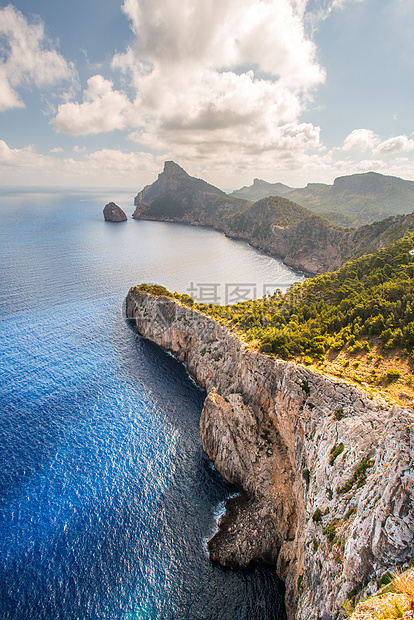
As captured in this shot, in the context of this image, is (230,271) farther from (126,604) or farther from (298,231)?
(126,604)

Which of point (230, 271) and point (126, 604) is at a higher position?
point (230, 271)

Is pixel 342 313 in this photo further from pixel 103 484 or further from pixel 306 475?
pixel 103 484

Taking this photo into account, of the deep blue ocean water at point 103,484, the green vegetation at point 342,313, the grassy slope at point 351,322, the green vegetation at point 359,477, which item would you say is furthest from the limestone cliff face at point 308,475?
the green vegetation at point 342,313

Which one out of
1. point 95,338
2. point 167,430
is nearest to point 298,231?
point 95,338

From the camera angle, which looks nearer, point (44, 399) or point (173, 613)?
point (173, 613)

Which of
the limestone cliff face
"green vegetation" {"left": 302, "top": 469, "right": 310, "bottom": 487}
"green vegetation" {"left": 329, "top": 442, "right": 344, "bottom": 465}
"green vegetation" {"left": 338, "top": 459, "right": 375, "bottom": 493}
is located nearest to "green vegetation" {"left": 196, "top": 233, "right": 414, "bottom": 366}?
the limestone cliff face

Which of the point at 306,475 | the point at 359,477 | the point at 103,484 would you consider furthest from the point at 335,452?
the point at 103,484
